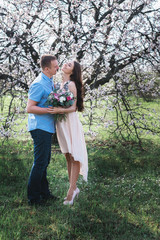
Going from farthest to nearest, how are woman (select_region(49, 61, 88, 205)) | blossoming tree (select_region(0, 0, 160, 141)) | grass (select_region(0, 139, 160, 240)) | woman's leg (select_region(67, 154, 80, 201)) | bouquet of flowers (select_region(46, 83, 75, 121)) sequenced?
blossoming tree (select_region(0, 0, 160, 141)) → woman's leg (select_region(67, 154, 80, 201)) → woman (select_region(49, 61, 88, 205)) → bouquet of flowers (select_region(46, 83, 75, 121)) → grass (select_region(0, 139, 160, 240))

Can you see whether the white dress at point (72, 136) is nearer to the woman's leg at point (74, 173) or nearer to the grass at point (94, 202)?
the woman's leg at point (74, 173)

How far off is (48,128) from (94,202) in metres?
1.12

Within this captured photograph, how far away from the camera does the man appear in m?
3.25

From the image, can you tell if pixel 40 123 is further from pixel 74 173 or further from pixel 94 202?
pixel 94 202

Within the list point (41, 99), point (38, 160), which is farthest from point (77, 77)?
point (38, 160)

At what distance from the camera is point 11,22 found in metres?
5.79

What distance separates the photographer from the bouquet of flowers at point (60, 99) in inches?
127

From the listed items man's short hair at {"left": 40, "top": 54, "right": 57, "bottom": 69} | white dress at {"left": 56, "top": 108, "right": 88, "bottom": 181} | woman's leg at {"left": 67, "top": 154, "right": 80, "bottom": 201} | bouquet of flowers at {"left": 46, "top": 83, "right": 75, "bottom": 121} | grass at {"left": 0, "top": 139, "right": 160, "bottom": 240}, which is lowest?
grass at {"left": 0, "top": 139, "right": 160, "bottom": 240}

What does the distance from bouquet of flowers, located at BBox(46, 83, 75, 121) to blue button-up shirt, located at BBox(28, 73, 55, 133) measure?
0.31 feet

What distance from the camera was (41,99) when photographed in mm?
3361

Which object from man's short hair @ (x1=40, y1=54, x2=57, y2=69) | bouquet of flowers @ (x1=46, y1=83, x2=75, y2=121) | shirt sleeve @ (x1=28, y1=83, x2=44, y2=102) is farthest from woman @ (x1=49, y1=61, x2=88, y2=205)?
shirt sleeve @ (x1=28, y1=83, x2=44, y2=102)

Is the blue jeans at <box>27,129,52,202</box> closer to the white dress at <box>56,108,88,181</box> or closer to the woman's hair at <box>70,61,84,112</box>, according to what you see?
the white dress at <box>56,108,88,181</box>

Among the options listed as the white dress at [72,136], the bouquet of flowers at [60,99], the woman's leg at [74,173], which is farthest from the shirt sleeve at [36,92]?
the woman's leg at [74,173]

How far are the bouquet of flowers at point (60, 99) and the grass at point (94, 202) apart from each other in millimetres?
1110
